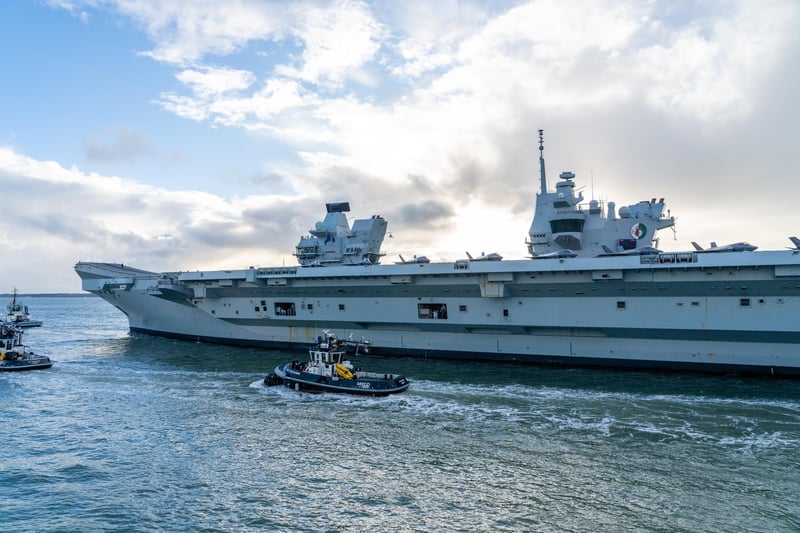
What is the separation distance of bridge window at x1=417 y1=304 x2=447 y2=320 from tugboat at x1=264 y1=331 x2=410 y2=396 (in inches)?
226

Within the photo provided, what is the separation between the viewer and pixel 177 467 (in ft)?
35.9

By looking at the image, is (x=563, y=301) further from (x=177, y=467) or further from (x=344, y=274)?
(x=177, y=467)

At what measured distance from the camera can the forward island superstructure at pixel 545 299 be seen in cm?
1836

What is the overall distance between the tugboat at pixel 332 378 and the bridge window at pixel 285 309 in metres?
7.86

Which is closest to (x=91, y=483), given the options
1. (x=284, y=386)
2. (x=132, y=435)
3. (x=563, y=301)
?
(x=132, y=435)

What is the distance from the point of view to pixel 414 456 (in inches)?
443

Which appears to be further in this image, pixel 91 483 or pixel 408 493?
pixel 91 483

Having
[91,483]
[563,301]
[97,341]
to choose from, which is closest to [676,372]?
[563,301]

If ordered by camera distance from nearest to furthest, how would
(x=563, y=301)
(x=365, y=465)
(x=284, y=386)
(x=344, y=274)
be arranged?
(x=365, y=465), (x=284, y=386), (x=563, y=301), (x=344, y=274)

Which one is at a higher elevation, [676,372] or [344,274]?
[344,274]

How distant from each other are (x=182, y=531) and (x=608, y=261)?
1639 cm

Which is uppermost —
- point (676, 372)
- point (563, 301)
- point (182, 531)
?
point (563, 301)

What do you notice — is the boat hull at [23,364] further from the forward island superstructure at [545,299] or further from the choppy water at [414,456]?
the forward island superstructure at [545,299]

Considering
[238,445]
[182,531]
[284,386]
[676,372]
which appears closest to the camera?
[182,531]
